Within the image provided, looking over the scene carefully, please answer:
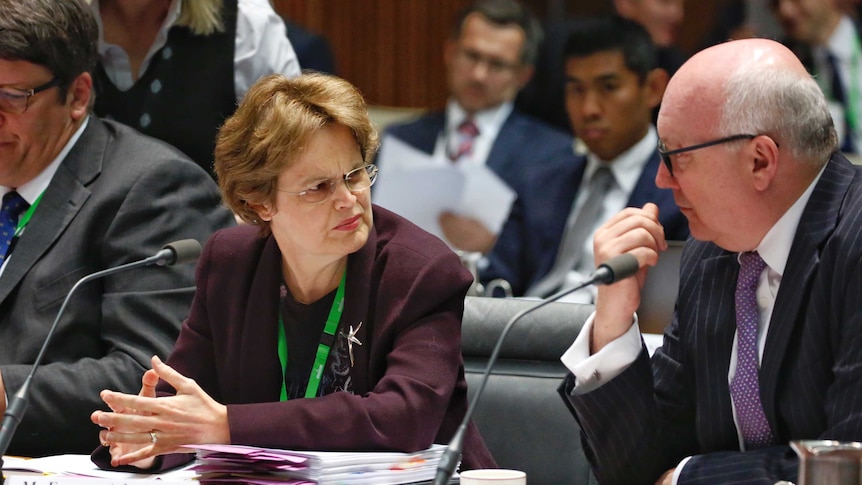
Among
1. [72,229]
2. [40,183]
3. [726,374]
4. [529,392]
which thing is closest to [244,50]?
[40,183]

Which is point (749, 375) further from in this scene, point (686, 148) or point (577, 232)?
point (577, 232)

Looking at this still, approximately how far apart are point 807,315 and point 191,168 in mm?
1432

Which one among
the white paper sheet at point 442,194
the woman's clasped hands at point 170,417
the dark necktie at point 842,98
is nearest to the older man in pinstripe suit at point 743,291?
the woman's clasped hands at point 170,417

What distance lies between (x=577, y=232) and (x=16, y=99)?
2467 mm

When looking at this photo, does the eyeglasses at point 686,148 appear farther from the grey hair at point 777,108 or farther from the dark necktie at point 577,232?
the dark necktie at point 577,232

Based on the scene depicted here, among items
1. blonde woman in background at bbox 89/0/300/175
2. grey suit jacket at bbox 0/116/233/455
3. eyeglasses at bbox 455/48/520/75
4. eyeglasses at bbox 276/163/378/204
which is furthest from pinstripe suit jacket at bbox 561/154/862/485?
eyeglasses at bbox 455/48/520/75

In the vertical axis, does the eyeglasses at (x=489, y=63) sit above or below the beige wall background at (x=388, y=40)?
above

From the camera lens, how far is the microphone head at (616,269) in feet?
6.41

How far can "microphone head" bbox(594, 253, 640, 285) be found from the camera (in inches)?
77.0

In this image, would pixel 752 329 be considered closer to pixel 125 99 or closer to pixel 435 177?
pixel 125 99

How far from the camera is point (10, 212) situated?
284cm

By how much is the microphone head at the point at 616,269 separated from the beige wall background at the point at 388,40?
171 inches

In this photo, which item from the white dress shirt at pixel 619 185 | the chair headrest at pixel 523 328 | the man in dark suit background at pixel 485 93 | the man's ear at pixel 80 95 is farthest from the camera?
the man in dark suit background at pixel 485 93

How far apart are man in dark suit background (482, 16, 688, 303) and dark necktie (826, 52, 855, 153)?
674mm
